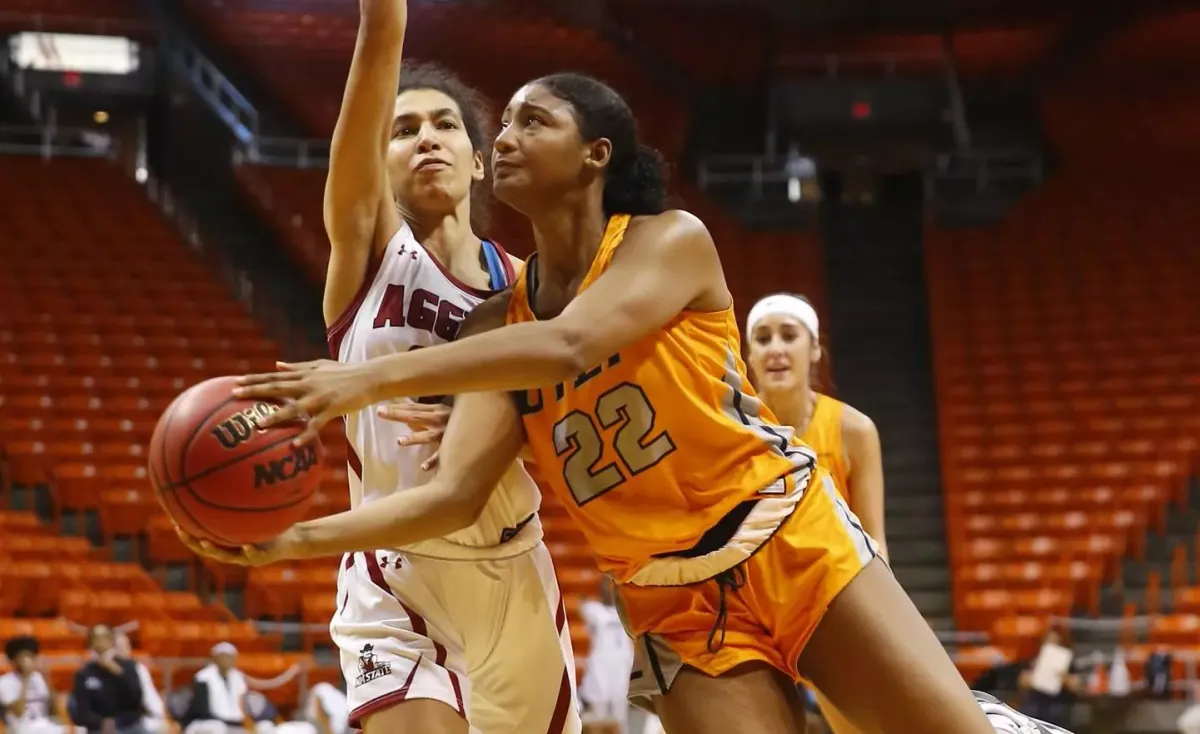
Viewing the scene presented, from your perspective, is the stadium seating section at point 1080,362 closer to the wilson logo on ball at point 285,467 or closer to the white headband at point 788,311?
the white headband at point 788,311

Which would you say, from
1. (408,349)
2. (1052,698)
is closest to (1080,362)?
(1052,698)

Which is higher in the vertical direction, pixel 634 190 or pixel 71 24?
pixel 71 24

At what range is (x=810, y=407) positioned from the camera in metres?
4.84

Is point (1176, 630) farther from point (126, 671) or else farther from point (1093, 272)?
point (126, 671)

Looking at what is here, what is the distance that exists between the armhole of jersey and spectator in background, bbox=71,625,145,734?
6118 mm

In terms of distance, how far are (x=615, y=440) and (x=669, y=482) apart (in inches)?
5.4

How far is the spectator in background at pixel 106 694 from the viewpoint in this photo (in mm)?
8781

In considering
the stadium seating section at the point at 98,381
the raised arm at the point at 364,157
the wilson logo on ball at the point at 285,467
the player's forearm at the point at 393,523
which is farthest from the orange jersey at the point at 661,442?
the stadium seating section at the point at 98,381

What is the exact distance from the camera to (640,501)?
290 cm

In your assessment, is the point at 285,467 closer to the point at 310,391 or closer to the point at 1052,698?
the point at 310,391

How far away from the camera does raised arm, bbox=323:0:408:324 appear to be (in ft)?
10.5

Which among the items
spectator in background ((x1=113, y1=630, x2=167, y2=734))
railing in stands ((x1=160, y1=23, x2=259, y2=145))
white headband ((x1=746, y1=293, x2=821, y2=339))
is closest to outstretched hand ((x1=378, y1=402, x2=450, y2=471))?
white headband ((x1=746, y1=293, x2=821, y2=339))

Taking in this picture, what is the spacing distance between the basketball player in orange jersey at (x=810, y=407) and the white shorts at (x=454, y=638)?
59.5 inches

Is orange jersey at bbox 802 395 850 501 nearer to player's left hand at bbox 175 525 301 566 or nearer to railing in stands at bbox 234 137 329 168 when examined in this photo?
player's left hand at bbox 175 525 301 566
